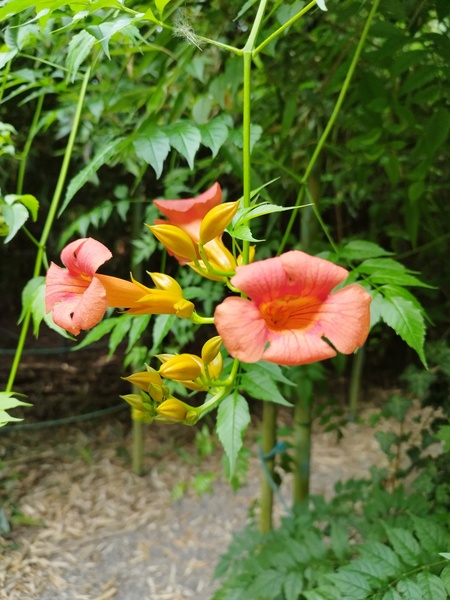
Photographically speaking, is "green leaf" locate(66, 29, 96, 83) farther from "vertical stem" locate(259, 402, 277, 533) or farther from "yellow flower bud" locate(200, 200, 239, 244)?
"vertical stem" locate(259, 402, 277, 533)

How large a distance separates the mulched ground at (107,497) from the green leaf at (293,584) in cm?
43

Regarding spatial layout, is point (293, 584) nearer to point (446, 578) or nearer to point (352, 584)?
point (352, 584)

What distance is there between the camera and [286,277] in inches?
16.7

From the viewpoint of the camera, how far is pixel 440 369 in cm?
135

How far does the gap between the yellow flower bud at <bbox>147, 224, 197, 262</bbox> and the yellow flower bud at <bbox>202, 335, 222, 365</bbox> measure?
0.08 meters

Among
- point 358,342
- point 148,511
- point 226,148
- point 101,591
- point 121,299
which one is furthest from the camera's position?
point 148,511

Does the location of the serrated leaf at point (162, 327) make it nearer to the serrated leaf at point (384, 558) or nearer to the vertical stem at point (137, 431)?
the serrated leaf at point (384, 558)

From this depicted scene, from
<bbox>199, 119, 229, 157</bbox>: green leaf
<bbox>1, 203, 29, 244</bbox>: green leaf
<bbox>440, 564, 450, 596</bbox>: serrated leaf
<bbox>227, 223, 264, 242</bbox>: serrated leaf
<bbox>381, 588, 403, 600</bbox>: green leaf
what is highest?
<bbox>199, 119, 229, 157</bbox>: green leaf

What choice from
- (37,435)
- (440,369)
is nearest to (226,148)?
(440,369)

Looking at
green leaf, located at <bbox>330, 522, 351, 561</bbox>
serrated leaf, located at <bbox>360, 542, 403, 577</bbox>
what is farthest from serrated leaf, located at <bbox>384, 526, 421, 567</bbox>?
green leaf, located at <bbox>330, 522, 351, 561</bbox>

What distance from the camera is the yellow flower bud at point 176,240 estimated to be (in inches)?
19.8

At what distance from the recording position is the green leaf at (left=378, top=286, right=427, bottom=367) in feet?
2.41

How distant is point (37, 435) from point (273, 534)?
1.38m

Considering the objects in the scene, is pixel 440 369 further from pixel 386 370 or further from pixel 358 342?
pixel 386 370
